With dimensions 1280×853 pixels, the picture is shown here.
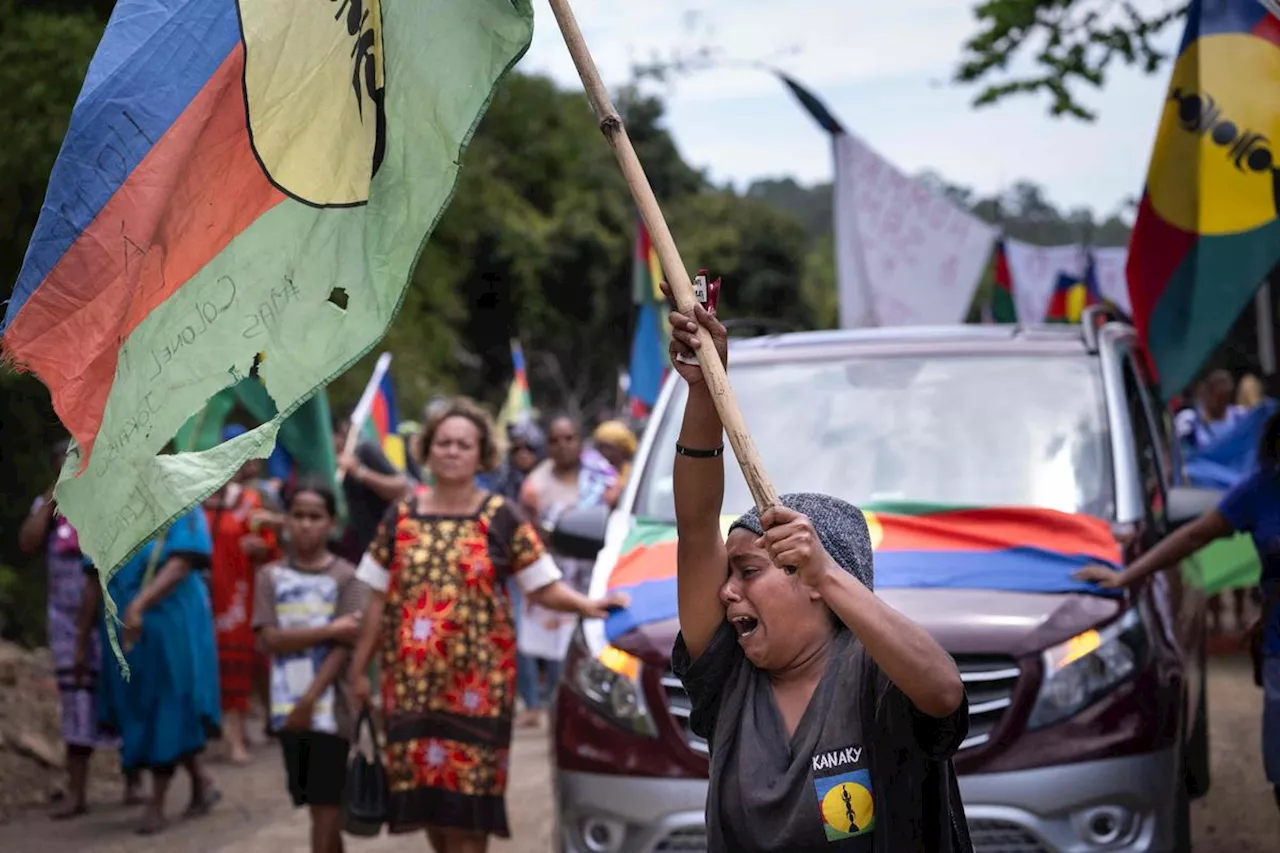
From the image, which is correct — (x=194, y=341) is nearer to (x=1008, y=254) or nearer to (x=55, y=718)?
(x=55, y=718)

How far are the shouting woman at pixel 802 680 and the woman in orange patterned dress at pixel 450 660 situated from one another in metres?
3.03

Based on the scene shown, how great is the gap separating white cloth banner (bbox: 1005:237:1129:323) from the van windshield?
14.1 m

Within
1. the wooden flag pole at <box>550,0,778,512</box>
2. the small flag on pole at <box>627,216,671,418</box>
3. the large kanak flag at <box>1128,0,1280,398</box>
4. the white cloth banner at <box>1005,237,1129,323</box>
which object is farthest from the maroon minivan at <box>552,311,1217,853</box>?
the white cloth banner at <box>1005,237,1129,323</box>

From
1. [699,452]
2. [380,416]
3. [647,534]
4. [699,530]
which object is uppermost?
[380,416]

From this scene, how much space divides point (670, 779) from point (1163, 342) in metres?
3.16

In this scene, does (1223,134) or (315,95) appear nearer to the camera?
(315,95)

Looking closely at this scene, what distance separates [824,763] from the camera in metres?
3.36

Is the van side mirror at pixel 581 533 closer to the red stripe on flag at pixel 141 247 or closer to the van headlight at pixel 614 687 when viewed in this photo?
the van headlight at pixel 614 687

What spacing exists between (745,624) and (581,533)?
2996 mm

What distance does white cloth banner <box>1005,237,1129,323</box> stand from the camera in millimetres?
21266

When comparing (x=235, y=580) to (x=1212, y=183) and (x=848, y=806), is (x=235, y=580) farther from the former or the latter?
(x=848, y=806)

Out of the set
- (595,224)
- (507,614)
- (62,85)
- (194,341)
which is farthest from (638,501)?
(595,224)

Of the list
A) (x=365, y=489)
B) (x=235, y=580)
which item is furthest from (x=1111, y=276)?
(x=235, y=580)

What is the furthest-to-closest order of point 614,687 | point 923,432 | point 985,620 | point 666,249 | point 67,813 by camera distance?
point 67,813 → point 923,432 → point 614,687 → point 985,620 → point 666,249
